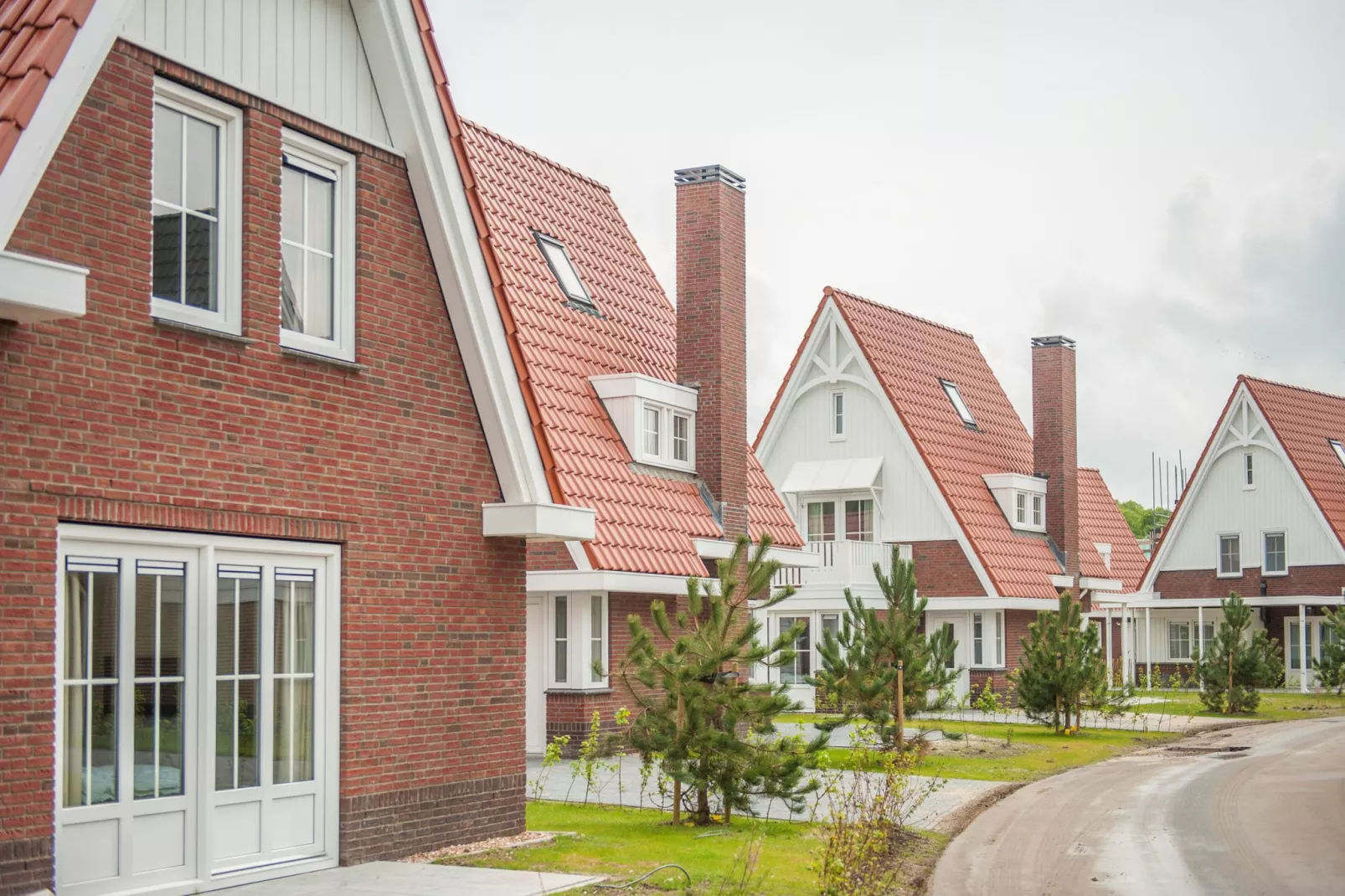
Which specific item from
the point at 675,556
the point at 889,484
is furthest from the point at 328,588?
the point at 889,484

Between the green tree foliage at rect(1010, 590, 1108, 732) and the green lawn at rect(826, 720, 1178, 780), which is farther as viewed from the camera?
the green tree foliage at rect(1010, 590, 1108, 732)

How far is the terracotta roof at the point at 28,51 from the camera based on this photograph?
8.16 metres

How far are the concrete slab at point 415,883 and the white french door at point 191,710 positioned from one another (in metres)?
0.24

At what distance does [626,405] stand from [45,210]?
13.3 metres

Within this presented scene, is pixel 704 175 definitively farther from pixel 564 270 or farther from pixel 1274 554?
pixel 1274 554

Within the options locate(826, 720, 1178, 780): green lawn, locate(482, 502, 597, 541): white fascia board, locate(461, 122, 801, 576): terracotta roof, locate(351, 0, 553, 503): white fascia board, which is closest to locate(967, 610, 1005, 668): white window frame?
locate(826, 720, 1178, 780): green lawn

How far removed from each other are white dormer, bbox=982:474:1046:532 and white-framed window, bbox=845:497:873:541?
3248 millimetres

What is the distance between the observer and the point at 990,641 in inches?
1398

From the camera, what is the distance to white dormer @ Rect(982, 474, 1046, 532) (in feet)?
123

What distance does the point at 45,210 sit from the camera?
29.7 ft

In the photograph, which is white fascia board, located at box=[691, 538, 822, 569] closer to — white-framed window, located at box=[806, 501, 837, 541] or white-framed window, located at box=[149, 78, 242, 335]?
white-framed window, located at box=[149, 78, 242, 335]

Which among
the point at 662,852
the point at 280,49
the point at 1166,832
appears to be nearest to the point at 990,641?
the point at 1166,832

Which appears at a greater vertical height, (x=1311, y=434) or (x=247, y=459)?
(x=1311, y=434)

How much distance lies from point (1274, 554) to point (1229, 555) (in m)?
1.54
